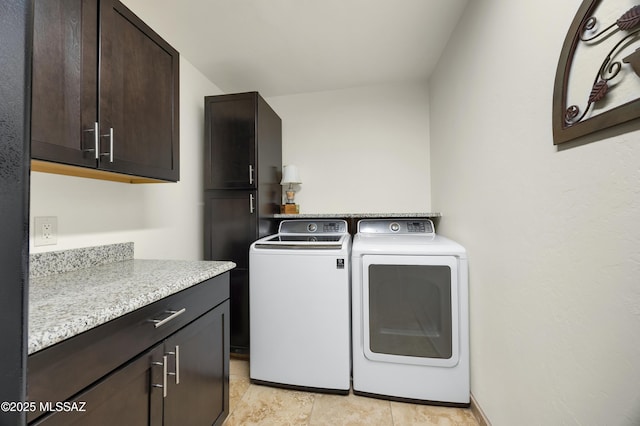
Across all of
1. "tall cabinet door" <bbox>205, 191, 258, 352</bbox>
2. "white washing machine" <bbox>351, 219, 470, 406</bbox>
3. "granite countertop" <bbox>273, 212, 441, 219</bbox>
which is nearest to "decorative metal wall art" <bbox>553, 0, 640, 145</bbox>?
"white washing machine" <bbox>351, 219, 470, 406</bbox>

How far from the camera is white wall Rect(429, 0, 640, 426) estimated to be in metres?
0.66

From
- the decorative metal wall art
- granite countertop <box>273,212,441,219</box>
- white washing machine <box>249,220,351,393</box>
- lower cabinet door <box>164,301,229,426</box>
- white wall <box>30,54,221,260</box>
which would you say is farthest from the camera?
granite countertop <box>273,212,441,219</box>

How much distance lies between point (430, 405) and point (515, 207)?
4.30ft

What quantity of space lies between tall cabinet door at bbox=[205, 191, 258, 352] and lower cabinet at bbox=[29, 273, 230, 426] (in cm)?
71

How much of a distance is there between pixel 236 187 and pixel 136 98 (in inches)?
36.4

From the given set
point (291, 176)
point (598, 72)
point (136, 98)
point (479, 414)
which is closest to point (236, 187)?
point (291, 176)

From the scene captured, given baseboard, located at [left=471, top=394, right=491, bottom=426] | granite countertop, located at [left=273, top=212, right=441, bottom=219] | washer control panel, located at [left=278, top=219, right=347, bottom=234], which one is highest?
granite countertop, located at [left=273, top=212, right=441, bottom=219]

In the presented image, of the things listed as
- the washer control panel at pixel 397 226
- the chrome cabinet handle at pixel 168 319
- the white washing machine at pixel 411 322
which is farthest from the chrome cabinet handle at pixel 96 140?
the washer control panel at pixel 397 226

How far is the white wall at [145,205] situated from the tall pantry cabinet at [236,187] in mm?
139

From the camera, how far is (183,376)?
101cm

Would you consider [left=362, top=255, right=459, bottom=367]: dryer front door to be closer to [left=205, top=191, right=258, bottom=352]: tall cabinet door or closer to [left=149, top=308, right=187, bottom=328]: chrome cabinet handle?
[left=205, top=191, right=258, bottom=352]: tall cabinet door

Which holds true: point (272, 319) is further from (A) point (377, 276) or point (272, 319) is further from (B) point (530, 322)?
(B) point (530, 322)

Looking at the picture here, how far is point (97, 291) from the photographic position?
2.89 ft

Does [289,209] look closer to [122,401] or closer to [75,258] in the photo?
[75,258]
